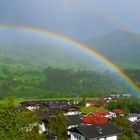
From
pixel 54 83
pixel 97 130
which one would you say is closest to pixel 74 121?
pixel 97 130

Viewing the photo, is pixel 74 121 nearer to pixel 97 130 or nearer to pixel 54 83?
pixel 97 130

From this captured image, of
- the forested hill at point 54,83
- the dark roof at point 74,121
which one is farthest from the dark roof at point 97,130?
the forested hill at point 54,83

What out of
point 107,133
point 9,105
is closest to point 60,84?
point 107,133

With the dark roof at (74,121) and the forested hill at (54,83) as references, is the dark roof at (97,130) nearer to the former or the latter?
the dark roof at (74,121)

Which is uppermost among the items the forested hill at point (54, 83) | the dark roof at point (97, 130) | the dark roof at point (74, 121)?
the forested hill at point (54, 83)

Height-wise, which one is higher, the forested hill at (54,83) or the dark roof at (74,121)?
the forested hill at (54,83)

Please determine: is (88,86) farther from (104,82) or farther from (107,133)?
(107,133)
